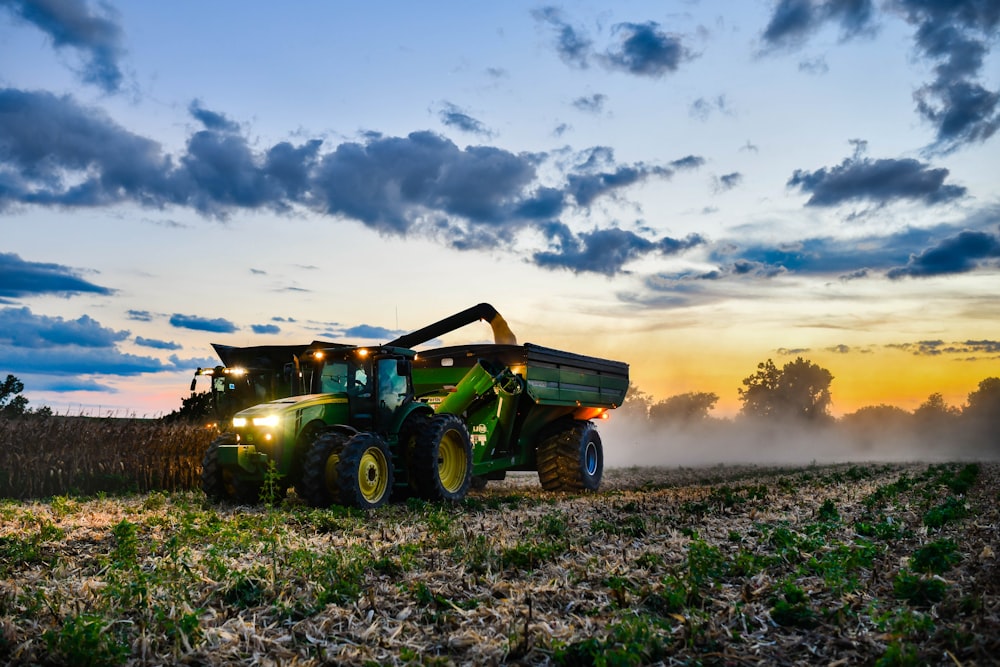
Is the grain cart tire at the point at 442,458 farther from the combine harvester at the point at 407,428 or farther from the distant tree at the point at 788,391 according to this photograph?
the distant tree at the point at 788,391

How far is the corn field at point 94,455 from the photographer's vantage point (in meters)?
19.7

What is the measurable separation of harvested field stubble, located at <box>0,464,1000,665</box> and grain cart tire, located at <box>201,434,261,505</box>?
2154 millimetres

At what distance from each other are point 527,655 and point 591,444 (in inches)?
584

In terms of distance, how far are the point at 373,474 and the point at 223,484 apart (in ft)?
9.11

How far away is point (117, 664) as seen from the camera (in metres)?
5.93

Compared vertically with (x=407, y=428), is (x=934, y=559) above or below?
below

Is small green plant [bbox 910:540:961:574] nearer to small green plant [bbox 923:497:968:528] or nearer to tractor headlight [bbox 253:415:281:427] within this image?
small green plant [bbox 923:497:968:528]

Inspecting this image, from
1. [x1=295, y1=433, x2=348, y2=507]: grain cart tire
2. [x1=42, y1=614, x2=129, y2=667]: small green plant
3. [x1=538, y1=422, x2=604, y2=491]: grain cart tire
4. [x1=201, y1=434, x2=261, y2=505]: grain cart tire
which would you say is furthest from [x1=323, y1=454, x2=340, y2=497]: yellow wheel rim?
[x1=538, y1=422, x2=604, y2=491]: grain cart tire

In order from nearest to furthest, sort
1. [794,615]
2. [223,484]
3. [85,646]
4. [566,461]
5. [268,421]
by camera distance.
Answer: [85,646], [794,615], [268,421], [223,484], [566,461]

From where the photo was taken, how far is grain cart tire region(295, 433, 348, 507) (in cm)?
1326

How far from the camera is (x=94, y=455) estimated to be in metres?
20.3

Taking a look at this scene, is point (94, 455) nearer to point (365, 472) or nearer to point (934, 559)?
point (365, 472)

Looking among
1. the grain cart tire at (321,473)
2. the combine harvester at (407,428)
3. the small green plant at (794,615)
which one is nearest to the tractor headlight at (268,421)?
the combine harvester at (407,428)

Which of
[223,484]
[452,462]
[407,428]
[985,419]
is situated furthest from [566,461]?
[985,419]
